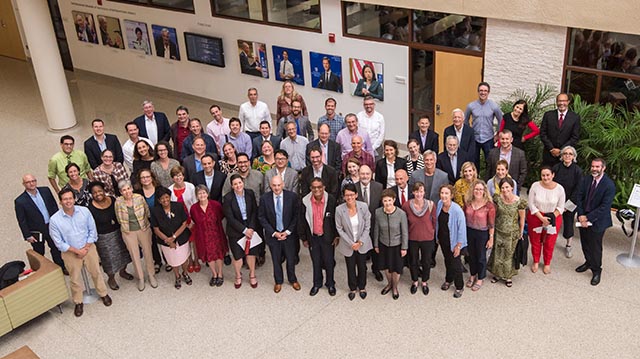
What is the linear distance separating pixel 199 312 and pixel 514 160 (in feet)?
14.8

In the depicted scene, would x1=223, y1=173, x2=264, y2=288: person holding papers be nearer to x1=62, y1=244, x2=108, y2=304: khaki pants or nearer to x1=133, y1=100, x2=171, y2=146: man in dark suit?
x1=62, y1=244, x2=108, y2=304: khaki pants

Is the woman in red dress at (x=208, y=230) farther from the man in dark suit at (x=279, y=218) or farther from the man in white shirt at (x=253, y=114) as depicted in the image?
the man in white shirt at (x=253, y=114)

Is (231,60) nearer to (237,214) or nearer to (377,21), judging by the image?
(377,21)

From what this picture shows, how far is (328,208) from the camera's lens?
8219 millimetres

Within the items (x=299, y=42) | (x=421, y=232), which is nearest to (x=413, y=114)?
(x=299, y=42)

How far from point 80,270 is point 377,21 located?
662cm

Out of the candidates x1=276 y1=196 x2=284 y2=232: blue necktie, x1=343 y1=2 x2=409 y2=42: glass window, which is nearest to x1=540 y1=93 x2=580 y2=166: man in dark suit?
x1=343 y1=2 x2=409 y2=42: glass window

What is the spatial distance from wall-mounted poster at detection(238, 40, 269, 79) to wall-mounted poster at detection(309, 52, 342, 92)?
1.26 m

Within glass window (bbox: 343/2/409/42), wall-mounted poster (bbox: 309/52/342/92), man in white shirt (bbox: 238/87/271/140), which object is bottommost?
wall-mounted poster (bbox: 309/52/342/92)

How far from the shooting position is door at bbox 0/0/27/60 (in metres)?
19.9

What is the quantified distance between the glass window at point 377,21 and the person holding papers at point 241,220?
15.8 feet

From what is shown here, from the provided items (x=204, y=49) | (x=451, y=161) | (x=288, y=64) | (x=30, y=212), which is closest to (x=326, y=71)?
(x=288, y=64)

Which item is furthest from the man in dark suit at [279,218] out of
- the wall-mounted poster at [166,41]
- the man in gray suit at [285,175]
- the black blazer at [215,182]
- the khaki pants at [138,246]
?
A: the wall-mounted poster at [166,41]

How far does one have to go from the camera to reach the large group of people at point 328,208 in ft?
26.8
